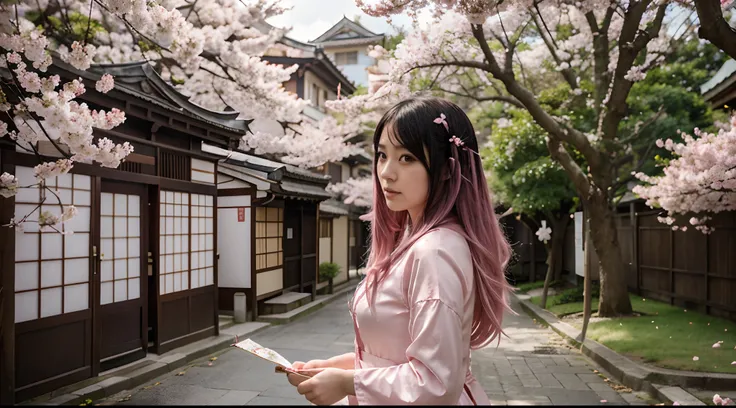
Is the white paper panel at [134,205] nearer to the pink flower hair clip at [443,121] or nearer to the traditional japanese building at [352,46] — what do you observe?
the pink flower hair clip at [443,121]

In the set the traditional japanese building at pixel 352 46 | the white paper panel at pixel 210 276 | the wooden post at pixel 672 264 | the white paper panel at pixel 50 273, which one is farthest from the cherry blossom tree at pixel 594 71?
the traditional japanese building at pixel 352 46

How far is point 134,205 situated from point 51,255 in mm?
1689

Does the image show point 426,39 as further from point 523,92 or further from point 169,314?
point 169,314

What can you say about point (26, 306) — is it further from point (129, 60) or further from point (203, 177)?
point (129, 60)

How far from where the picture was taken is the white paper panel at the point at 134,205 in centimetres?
744

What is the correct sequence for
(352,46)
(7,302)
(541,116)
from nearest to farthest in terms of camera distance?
(7,302) → (541,116) → (352,46)

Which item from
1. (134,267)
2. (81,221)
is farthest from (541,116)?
(81,221)

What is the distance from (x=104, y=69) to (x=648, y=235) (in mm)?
12308

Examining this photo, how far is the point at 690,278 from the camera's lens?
1105cm

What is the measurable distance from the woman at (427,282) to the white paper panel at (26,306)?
500 centimetres

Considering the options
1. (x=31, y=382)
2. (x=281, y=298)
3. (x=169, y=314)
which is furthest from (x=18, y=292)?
(x=281, y=298)

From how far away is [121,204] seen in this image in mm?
Result: 7258

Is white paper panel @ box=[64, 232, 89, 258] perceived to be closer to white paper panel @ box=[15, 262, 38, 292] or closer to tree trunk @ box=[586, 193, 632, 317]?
white paper panel @ box=[15, 262, 38, 292]

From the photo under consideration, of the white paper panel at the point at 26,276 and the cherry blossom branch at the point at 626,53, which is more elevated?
the cherry blossom branch at the point at 626,53
